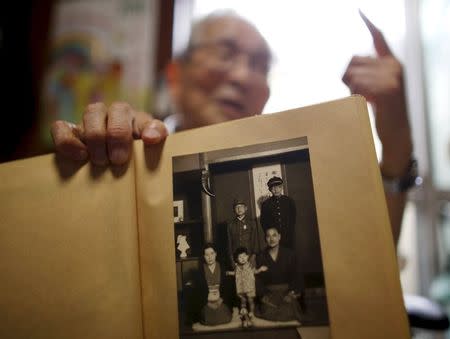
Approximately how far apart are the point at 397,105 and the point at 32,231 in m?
0.57

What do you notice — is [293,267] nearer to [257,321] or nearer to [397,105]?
[257,321]

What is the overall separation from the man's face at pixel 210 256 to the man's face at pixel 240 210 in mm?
48

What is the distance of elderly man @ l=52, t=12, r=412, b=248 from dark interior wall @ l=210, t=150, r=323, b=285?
3.8 inches

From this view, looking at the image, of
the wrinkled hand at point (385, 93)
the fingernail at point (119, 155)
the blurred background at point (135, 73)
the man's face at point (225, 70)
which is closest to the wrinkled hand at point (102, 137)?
the fingernail at point (119, 155)

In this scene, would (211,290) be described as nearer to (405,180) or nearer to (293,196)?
(293,196)

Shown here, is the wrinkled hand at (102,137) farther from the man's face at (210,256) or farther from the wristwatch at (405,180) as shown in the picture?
the wristwatch at (405,180)

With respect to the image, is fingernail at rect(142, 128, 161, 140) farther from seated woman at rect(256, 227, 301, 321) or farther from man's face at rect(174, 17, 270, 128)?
man's face at rect(174, 17, 270, 128)

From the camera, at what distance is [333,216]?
293mm

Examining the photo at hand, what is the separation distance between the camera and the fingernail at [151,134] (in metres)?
0.36

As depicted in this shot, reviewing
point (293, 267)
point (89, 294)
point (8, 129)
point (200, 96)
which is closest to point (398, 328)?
point (293, 267)

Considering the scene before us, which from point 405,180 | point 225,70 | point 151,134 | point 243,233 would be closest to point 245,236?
point 243,233

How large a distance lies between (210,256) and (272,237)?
2.7 inches

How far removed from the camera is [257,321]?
298mm

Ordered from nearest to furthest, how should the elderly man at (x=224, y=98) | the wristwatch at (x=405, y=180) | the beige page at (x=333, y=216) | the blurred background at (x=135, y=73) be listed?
1. the beige page at (x=333, y=216)
2. the elderly man at (x=224, y=98)
3. the wristwatch at (x=405, y=180)
4. the blurred background at (x=135, y=73)
